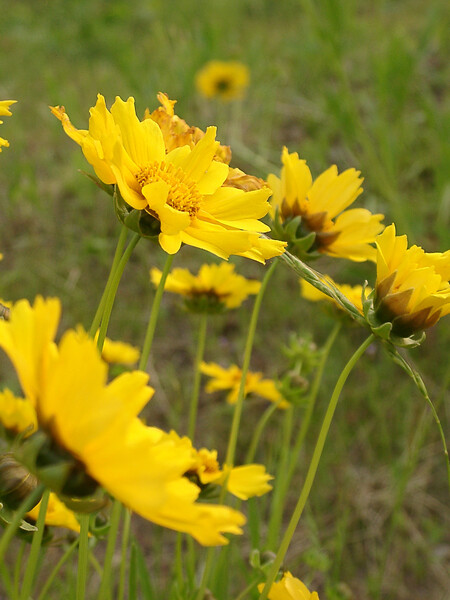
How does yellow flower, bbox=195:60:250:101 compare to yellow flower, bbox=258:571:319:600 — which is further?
yellow flower, bbox=195:60:250:101

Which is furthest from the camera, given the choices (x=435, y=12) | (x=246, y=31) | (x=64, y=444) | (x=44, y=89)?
(x=246, y=31)

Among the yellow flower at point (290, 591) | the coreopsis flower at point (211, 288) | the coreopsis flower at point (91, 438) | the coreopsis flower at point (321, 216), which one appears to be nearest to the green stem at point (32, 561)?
the coreopsis flower at point (91, 438)

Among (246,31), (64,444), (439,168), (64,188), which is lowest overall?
(64,188)

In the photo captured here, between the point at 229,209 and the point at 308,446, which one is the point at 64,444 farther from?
the point at 308,446

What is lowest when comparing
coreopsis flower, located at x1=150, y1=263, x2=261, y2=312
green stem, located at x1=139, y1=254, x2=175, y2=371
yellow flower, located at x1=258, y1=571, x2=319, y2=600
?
yellow flower, located at x1=258, y1=571, x2=319, y2=600

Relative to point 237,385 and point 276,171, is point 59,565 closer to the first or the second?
point 237,385

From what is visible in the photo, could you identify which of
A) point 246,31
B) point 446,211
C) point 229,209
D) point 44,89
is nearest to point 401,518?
point 446,211

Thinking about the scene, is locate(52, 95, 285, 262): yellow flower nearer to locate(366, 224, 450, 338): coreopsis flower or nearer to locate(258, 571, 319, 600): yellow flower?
locate(366, 224, 450, 338): coreopsis flower

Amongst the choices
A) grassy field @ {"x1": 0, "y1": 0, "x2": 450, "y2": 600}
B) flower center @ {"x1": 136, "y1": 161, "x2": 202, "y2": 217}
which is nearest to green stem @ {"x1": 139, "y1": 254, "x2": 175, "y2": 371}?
flower center @ {"x1": 136, "y1": 161, "x2": 202, "y2": 217}
